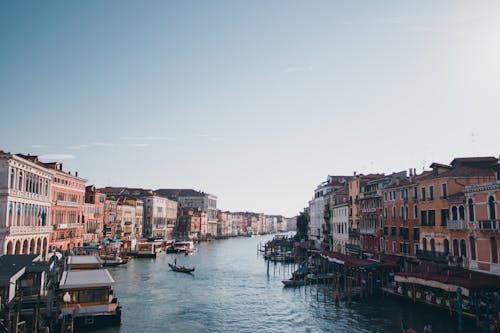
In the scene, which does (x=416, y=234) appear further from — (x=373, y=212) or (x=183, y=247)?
(x=183, y=247)

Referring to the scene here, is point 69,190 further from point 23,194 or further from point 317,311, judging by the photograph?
point 317,311

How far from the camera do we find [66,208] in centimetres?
5816

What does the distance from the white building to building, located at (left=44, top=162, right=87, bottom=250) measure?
→ 17.7 feet

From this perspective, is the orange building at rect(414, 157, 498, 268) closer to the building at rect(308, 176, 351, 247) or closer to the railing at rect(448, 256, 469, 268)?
the railing at rect(448, 256, 469, 268)

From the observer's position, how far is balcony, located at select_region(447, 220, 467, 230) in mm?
31758

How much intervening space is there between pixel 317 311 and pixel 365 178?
76.7 ft

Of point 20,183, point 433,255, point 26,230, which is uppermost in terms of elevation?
point 20,183

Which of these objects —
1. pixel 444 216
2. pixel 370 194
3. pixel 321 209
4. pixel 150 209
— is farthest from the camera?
pixel 150 209

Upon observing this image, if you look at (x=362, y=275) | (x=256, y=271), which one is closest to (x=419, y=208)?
(x=362, y=275)

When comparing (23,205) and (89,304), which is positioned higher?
(23,205)

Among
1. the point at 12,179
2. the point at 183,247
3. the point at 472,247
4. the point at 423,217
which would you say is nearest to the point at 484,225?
the point at 472,247

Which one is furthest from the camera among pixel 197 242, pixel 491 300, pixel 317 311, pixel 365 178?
pixel 197 242

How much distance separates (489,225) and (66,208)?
163 feet

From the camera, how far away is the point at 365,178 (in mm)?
53031
